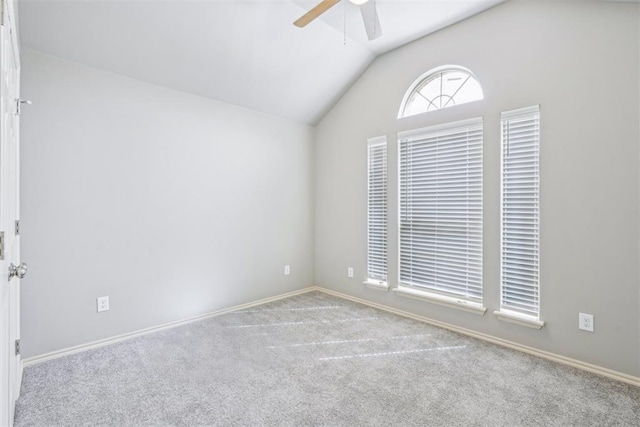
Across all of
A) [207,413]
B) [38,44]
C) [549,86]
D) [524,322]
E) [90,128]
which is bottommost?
[207,413]

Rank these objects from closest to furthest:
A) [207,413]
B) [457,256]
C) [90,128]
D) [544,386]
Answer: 1. [207,413]
2. [544,386]
3. [90,128]
4. [457,256]

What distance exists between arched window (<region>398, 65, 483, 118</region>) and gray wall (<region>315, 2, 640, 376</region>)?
0.10 metres

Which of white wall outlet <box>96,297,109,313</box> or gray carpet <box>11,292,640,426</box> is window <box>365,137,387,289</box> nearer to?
gray carpet <box>11,292,640,426</box>

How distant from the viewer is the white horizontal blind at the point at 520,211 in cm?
257

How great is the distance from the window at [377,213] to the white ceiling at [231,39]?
95cm

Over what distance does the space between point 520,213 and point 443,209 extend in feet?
2.18

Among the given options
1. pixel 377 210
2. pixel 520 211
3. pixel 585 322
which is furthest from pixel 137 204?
pixel 585 322

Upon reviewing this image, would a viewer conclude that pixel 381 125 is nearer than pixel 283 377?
No

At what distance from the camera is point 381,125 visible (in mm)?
3594

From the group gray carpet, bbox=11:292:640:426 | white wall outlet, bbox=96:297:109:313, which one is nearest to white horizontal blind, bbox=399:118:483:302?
gray carpet, bbox=11:292:640:426

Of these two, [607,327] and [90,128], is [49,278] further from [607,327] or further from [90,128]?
[607,327]

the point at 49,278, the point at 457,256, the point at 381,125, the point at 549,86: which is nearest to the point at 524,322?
the point at 457,256

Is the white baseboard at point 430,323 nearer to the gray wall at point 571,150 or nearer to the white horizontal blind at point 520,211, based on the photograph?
the gray wall at point 571,150

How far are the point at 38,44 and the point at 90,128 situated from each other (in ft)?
2.04
